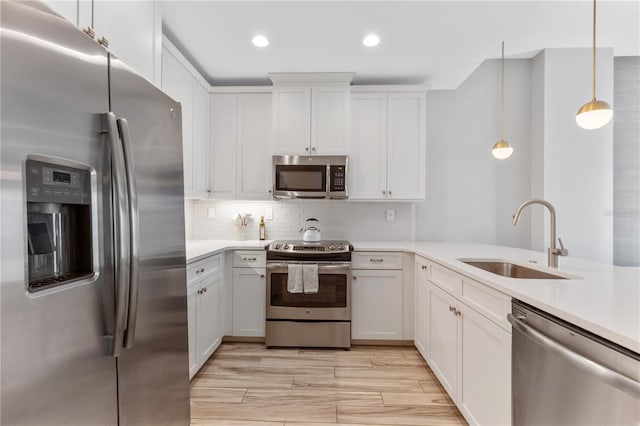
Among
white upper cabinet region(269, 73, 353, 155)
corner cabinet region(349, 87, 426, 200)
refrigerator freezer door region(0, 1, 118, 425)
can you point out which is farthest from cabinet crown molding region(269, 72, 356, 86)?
refrigerator freezer door region(0, 1, 118, 425)

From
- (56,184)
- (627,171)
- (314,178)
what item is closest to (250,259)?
(314,178)

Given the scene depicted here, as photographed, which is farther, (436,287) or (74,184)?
(436,287)

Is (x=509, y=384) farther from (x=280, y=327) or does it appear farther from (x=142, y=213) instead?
(x=280, y=327)

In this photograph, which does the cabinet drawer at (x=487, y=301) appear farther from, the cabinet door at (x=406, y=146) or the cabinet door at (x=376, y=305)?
the cabinet door at (x=406, y=146)

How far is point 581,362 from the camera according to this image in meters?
0.94

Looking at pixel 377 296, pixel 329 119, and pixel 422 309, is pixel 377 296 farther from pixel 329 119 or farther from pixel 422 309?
pixel 329 119

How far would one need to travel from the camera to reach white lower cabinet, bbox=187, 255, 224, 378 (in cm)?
223

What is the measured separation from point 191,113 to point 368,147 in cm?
171

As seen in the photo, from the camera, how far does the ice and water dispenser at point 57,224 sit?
0.71m

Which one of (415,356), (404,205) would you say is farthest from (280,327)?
(404,205)

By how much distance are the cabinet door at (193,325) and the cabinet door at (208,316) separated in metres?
0.06

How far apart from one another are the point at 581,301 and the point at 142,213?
1.55 metres

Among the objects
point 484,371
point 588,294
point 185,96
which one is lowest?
point 484,371

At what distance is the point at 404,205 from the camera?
11.7 feet
